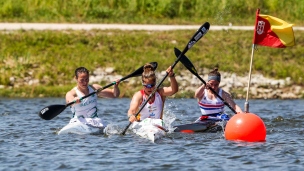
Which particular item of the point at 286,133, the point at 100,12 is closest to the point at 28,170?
the point at 286,133

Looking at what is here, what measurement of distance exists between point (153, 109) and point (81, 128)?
1353 mm

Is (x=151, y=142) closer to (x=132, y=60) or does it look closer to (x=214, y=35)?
(x=132, y=60)

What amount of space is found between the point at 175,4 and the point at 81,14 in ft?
11.9

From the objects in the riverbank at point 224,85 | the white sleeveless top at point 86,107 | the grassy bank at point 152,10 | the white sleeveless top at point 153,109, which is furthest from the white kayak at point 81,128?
the grassy bank at point 152,10

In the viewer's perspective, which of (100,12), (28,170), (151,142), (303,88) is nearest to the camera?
(28,170)

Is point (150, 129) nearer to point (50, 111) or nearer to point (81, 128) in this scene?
point (81, 128)


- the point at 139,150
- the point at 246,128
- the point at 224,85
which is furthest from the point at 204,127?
the point at 224,85

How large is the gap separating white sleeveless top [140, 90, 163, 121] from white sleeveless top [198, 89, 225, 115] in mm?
1294

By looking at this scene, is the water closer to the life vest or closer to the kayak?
the kayak

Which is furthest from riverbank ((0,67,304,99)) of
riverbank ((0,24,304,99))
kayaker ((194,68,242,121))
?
kayaker ((194,68,242,121))

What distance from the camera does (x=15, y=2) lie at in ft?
108

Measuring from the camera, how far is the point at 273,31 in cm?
1730

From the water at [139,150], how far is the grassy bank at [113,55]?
582cm

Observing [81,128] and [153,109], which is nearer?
[153,109]
